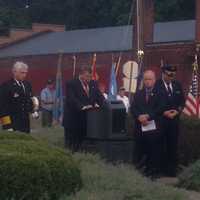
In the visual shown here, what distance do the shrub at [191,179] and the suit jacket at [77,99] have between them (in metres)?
2.37

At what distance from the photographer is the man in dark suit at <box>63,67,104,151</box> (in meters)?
13.4

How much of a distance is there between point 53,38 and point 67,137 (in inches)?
1474

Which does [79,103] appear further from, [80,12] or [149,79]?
[80,12]

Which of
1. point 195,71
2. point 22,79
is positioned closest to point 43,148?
point 22,79

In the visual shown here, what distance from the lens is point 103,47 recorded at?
41969mm

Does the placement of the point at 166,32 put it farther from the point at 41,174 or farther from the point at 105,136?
the point at 41,174

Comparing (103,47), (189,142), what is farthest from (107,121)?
(103,47)

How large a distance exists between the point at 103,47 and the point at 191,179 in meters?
30.7

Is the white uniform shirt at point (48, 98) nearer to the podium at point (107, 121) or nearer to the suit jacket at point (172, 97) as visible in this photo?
the podium at point (107, 121)

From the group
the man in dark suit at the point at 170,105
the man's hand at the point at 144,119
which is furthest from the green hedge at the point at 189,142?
the man's hand at the point at 144,119

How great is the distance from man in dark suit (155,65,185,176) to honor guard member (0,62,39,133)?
221cm

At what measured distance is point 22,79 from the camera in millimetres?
12227

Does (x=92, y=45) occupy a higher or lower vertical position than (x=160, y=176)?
higher

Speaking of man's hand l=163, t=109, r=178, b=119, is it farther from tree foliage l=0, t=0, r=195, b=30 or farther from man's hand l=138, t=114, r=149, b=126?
tree foliage l=0, t=0, r=195, b=30
